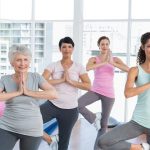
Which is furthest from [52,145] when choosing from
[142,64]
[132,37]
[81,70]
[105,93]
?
[132,37]

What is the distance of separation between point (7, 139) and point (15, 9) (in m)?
4.81

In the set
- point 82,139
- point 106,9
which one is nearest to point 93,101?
point 82,139

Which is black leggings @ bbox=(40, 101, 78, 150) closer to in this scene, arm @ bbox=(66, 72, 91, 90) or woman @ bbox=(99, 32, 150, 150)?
arm @ bbox=(66, 72, 91, 90)

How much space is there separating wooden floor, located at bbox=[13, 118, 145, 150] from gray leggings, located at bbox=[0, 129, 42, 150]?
1.62m

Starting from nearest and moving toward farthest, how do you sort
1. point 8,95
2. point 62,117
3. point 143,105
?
1. point 8,95
2. point 143,105
3. point 62,117

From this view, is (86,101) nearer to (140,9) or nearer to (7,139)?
(7,139)

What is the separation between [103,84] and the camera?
173 inches

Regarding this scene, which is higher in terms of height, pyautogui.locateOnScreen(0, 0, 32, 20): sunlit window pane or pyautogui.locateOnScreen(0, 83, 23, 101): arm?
pyautogui.locateOnScreen(0, 0, 32, 20): sunlit window pane

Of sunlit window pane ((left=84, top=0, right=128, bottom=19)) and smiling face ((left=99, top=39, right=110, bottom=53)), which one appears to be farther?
sunlit window pane ((left=84, top=0, right=128, bottom=19))

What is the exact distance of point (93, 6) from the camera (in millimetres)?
6355

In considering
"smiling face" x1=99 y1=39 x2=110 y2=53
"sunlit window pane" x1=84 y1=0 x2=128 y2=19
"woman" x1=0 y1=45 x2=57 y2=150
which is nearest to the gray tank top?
"woman" x1=0 y1=45 x2=57 y2=150

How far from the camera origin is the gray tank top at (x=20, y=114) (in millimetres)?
2312

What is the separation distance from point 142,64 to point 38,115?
3.01 feet

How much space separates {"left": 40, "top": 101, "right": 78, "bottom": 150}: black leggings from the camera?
321 centimetres
